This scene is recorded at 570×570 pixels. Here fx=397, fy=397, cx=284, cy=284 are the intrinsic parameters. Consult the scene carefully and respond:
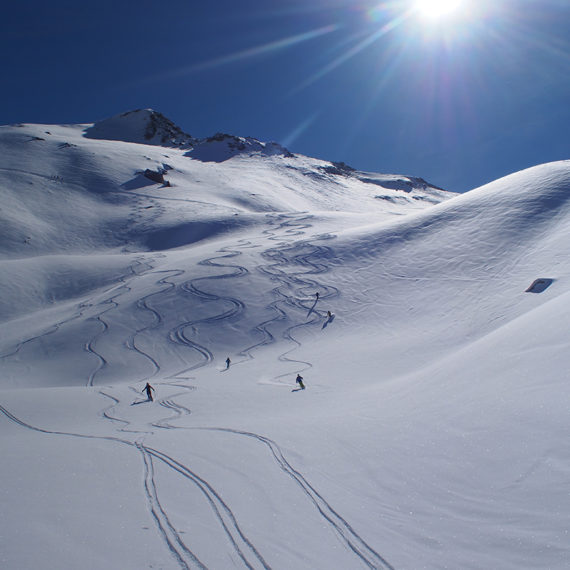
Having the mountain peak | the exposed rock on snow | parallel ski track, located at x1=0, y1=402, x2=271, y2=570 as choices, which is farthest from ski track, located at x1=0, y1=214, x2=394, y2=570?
the mountain peak

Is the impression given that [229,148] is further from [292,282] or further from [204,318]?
[204,318]

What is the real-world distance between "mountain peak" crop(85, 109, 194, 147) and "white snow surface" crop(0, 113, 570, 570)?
90678mm

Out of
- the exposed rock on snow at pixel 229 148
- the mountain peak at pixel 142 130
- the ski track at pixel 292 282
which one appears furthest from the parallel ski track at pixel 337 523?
the mountain peak at pixel 142 130

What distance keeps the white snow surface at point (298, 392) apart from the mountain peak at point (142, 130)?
297 ft

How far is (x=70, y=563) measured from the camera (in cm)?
462

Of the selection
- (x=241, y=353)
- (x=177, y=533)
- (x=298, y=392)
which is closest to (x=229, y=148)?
(x=241, y=353)

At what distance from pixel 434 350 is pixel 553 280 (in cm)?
826

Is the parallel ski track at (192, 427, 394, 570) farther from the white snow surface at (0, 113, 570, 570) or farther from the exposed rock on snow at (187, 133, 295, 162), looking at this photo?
the exposed rock on snow at (187, 133, 295, 162)

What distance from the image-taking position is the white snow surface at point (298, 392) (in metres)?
5.66

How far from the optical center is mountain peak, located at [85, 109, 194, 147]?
134000mm

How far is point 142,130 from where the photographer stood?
462 feet

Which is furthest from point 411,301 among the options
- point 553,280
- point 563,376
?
point 563,376

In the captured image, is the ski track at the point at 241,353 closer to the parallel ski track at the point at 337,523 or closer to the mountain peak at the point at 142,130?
the parallel ski track at the point at 337,523

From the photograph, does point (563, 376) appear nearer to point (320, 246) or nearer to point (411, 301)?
point (411, 301)
